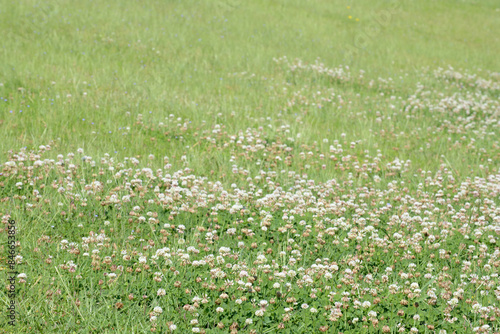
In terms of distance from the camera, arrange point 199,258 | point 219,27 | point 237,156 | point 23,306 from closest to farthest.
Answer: point 23,306 → point 199,258 → point 237,156 → point 219,27

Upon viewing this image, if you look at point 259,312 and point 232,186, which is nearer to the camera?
point 259,312

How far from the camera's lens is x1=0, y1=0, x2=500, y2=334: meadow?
420cm

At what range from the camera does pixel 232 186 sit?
6566mm

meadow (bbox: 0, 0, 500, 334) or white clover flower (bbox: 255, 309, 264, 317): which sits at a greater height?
white clover flower (bbox: 255, 309, 264, 317)

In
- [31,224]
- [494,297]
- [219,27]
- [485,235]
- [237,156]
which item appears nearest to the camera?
[494,297]

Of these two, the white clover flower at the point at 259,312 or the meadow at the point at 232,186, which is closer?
the white clover flower at the point at 259,312

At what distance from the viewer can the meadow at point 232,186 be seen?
4203 millimetres

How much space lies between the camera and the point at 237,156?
7906 mm

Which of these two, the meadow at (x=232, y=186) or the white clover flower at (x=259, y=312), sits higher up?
the white clover flower at (x=259, y=312)

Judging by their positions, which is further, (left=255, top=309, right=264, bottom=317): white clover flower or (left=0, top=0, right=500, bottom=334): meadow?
(left=0, top=0, right=500, bottom=334): meadow

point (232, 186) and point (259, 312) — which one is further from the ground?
point (259, 312)

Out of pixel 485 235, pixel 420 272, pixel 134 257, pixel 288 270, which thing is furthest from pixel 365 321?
pixel 485 235

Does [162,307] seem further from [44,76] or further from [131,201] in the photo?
[44,76]

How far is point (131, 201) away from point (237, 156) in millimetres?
2502
